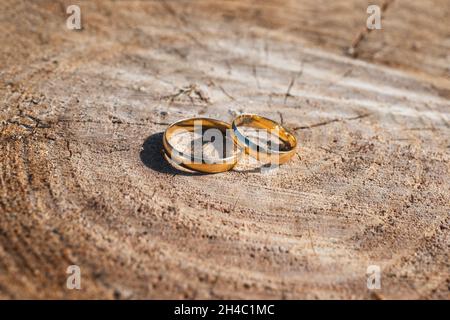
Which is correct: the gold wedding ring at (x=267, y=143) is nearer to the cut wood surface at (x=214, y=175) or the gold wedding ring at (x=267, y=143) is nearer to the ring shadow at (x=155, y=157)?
the cut wood surface at (x=214, y=175)

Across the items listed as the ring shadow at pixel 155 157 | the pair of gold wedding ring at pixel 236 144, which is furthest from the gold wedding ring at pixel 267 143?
the ring shadow at pixel 155 157

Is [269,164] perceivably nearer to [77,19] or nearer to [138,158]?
[138,158]

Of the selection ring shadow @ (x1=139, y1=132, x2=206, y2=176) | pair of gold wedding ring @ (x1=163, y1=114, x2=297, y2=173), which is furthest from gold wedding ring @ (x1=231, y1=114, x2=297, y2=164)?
ring shadow @ (x1=139, y1=132, x2=206, y2=176)

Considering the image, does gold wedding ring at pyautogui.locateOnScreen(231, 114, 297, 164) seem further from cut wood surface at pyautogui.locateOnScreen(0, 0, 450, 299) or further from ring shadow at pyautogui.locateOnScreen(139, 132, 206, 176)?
ring shadow at pyautogui.locateOnScreen(139, 132, 206, 176)

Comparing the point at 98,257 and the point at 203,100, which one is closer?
the point at 98,257

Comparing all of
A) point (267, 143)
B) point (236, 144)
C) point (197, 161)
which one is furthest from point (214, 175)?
point (267, 143)
